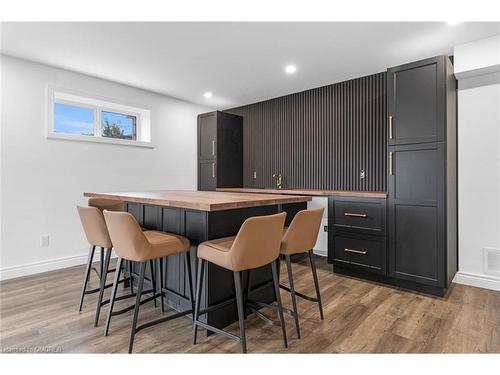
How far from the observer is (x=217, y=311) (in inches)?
81.0

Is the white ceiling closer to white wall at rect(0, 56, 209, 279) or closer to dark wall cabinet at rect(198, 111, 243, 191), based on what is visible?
white wall at rect(0, 56, 209, 279)

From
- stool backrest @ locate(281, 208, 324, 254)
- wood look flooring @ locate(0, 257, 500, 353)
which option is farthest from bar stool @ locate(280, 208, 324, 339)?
wood look flooring @ locate(0, 257, 500, 353)

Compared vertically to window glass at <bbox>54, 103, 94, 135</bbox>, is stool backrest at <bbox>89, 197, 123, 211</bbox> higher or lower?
lower

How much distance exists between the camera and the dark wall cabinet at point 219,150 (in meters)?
4.89

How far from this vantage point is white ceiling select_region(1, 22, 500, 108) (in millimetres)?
2547

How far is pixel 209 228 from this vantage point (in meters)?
2.02

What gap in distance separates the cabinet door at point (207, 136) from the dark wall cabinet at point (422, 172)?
9.29ft

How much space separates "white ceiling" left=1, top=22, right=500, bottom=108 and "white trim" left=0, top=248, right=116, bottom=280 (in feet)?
7.77

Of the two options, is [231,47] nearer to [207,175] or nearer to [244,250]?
[244,250]

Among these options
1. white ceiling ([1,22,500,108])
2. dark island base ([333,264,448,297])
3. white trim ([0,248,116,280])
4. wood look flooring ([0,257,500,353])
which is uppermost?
white ceiling ([1,22,500,108])

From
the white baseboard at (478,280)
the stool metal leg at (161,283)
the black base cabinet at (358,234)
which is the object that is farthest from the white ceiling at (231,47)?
the white baseboard at (478,280)

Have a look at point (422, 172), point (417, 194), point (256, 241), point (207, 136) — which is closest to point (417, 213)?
point (417, 194)
